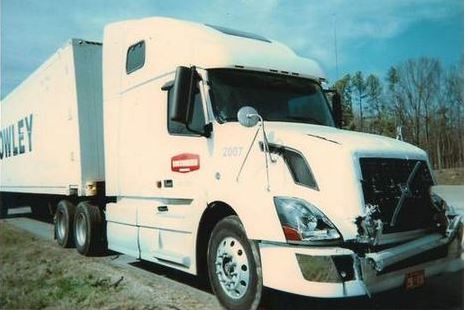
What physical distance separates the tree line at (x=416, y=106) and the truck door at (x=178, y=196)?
2.04 meters

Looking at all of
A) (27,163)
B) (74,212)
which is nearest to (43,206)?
(27,163)

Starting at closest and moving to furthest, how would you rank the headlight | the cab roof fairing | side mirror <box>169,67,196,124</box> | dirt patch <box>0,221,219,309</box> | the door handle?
the headlight → side mirror <box>169,67,196,124</box> → dirt patch <box>0,221,219,309</box> → the cab roof fairing → the door handle

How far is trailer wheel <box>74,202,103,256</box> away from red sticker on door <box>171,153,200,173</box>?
3.08 m

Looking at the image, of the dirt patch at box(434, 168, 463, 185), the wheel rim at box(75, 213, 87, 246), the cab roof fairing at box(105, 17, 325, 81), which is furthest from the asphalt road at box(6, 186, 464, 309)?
the wheel rim at box(75, 213, 87, 246)

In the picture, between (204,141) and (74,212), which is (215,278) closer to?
(204,141)

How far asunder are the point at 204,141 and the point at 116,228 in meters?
2.80

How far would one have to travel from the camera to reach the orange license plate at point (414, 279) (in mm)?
4730

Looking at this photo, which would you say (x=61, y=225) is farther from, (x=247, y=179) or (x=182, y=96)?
(x=247, y=179)

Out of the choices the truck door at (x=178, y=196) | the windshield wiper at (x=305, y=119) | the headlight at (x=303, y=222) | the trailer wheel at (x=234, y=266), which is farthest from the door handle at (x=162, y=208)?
the headlight at (x=303, y=222)

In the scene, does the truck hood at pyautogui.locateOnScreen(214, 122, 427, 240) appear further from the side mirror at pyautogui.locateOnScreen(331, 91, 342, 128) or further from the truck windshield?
the side mirror at pyautogui.locateOnScreen(331, 91, 342, 128)

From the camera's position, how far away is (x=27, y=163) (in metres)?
12.8

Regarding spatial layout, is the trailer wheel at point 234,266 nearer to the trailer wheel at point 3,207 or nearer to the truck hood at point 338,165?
the truck hood at point 338,165

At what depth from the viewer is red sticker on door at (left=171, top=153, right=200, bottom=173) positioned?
19.3 ft

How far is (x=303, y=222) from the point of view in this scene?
177 inches
